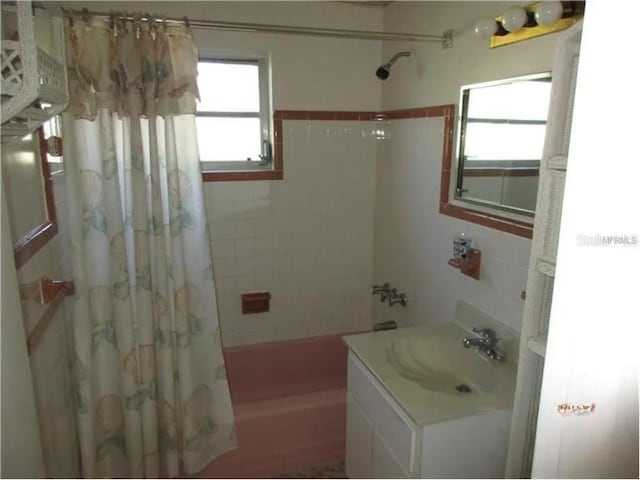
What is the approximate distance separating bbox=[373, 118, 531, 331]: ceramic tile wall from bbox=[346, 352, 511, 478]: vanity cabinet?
0.48 meters

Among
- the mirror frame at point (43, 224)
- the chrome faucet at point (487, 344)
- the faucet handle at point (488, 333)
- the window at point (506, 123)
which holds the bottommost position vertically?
the chrome faucet at point (487, 344)

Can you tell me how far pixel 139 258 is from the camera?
1.78m

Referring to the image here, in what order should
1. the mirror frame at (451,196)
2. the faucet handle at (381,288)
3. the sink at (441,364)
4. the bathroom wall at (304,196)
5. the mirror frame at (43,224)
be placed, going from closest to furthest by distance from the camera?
the mirror frame at (43,224) < the sink at (441,364) < the mirror frame at (451,196) < the bathroom wall at (304,196) < the faucet handle at (381,288)

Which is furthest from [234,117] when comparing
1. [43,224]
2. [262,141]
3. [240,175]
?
[43,224]

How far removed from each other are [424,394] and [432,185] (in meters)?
1.09

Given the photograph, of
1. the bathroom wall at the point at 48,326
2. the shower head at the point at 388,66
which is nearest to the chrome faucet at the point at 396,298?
the shower head at the point at 388,66

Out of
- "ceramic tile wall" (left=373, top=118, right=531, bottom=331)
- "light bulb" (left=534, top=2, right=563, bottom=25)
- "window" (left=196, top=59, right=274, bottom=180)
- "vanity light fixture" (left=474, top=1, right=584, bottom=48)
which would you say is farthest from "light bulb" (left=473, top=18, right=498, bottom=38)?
"window" (left=196, top=59, right=274, bottom=180)

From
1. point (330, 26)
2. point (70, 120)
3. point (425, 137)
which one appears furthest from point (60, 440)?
point (330, 26)

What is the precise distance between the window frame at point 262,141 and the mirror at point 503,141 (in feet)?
3.52

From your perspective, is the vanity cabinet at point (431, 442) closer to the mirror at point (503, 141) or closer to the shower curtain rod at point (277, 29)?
the mirror at point (503, 141)

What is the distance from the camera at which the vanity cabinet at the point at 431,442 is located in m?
1.40

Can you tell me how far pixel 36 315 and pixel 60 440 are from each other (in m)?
0.56

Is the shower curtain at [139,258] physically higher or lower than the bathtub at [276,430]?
higher

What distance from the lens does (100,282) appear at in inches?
67.6
